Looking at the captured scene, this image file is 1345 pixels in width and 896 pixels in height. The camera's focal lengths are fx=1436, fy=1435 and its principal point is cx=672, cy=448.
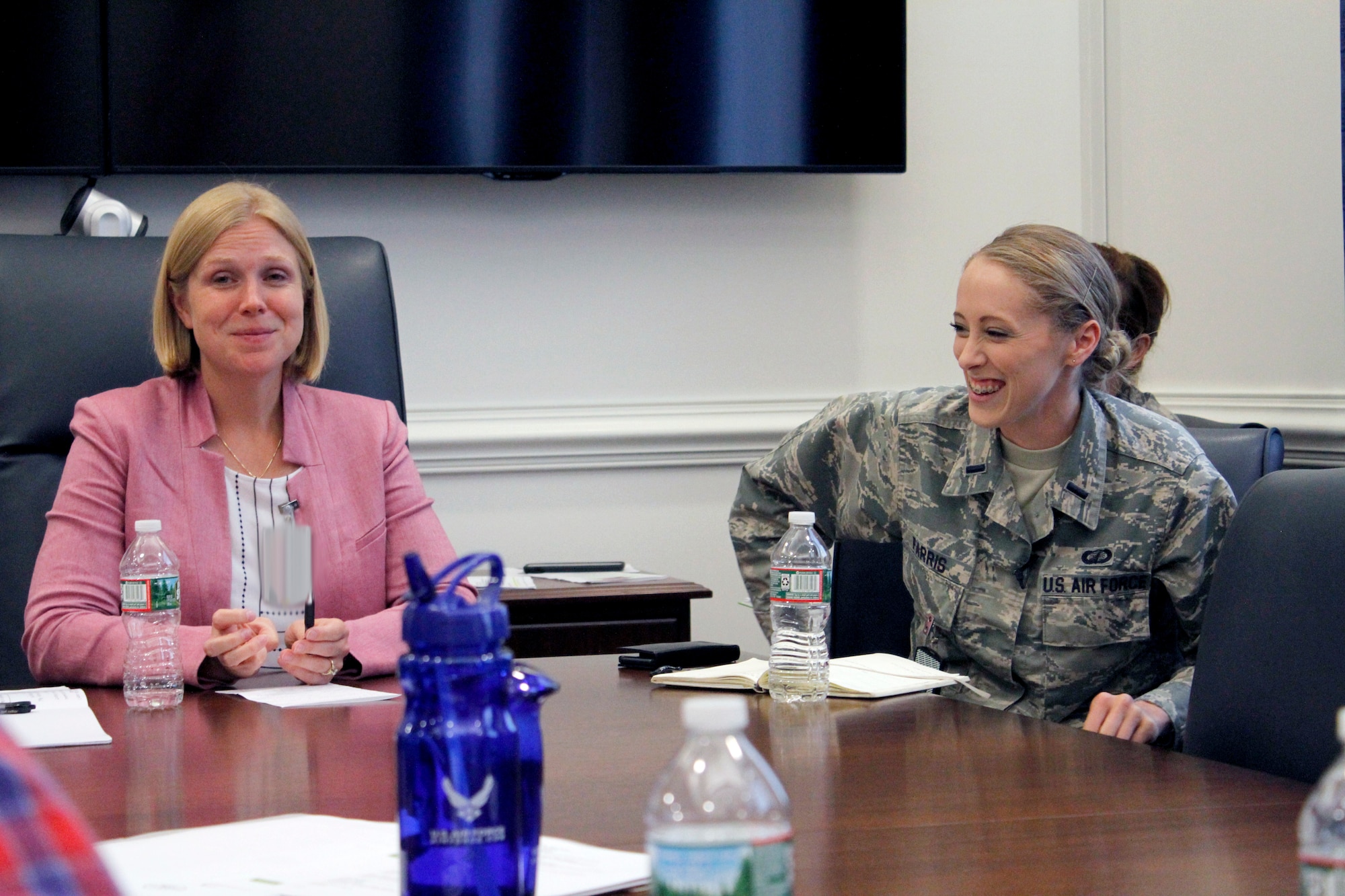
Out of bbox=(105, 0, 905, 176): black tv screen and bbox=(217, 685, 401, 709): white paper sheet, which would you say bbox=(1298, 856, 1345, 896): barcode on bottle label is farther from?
bbox=(105, 0, 905, 176): black tv screen

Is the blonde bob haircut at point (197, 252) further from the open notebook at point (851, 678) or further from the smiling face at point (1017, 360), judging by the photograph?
the smiling face at point (1017, 360)

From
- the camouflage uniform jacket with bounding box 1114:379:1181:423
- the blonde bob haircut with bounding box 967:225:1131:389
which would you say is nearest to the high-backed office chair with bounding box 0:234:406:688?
the blonde bob haircut with bounding box 967:225:1131:389

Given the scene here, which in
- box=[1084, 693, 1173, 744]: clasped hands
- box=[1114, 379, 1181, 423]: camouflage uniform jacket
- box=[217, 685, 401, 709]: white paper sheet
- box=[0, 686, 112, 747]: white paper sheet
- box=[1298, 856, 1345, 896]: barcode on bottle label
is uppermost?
box=[1114, 379, 1181, 423]: camouflage uniform jacket

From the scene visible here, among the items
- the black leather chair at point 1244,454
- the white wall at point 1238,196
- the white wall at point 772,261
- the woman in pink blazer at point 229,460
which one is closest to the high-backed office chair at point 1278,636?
the black leather chair at point 1244,454

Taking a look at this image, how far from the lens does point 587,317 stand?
126 inches

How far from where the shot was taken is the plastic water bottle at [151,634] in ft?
5.09

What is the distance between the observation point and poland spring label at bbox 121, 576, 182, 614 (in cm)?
159

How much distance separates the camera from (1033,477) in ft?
6.30

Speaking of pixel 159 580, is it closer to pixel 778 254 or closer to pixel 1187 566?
pixel 1187 566

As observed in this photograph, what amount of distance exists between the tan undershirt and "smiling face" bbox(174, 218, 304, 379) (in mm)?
994

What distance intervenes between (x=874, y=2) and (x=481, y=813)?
2.91 meters

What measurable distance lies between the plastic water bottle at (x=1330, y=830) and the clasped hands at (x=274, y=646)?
1.21 meters

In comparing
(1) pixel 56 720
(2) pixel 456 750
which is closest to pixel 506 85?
(1) pixel 56 720

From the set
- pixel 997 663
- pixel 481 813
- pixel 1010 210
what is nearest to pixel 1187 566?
pixel 997 663
